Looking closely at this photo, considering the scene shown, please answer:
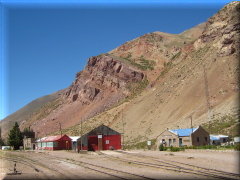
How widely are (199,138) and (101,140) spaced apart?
1652cm

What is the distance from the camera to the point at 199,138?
47.6 meters

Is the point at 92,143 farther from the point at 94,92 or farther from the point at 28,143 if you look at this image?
the point at 94,92

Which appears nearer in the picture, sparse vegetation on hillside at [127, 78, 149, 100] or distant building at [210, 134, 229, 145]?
distant building at [210, 134, 229, 145]

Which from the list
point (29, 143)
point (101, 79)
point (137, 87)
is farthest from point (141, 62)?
point (29, 143)

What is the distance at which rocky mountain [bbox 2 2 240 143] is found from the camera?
6938 centimetres

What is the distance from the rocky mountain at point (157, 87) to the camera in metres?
69.4

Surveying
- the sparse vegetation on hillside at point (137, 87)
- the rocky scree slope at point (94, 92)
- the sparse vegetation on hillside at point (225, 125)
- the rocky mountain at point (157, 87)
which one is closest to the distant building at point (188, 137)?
the sparse vegetation on hillside at point (225, 125)

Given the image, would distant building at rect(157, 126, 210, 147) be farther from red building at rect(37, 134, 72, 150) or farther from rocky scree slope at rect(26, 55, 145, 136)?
rocky scree slope at rect(26, 55, 145, 136)

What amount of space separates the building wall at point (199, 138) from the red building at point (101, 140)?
13797mm

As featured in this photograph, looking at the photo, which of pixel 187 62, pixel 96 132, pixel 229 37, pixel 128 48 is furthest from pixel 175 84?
pixel 128 48

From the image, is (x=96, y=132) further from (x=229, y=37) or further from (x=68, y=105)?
(x=68, y=105)

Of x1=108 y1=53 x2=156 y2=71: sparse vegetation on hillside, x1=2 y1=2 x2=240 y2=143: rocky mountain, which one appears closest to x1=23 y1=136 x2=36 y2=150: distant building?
x1=2 y1=2 x2=240 y2=143: rocky mountain

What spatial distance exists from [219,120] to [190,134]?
13871mm

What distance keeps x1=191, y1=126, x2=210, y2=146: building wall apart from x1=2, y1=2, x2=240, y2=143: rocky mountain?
5688 millimetres
